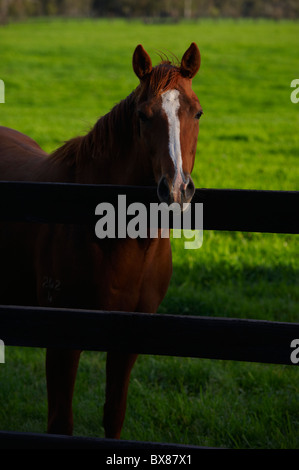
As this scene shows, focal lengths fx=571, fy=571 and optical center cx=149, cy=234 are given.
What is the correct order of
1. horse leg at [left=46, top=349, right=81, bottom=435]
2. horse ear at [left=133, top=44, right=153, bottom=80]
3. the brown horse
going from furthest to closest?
1. horse leg at [left=46, top=349, right=81, bottom=435]
2. horse ear at [left=133, top=44, right=153, bottom=80]
3. the brown horse

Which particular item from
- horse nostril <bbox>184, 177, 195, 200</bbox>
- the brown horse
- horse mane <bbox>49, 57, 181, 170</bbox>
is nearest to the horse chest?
the brown horse

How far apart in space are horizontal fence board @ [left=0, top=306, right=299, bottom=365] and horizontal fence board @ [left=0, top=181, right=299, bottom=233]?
0.43 m

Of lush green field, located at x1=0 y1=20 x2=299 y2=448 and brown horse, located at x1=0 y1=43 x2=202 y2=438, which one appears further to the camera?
lush green field, located at x1=0 y1=20 x2=299 y2=448

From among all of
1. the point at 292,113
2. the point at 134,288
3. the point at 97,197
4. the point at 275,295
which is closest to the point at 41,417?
the point at 134,288

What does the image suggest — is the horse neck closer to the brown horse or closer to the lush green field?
the brown horse

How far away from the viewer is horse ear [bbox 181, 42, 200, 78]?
306cm

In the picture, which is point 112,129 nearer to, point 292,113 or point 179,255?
point 179,255

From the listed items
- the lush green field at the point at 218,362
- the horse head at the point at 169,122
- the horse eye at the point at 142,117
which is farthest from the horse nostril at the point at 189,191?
the lush green field at the point at 218,362

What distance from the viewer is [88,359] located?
4.91 metres

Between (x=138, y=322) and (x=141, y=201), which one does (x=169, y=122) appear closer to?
(x=141, y=201)

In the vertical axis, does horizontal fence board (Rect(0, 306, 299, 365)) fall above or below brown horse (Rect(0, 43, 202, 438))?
below

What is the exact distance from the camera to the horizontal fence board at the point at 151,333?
251 centimetres

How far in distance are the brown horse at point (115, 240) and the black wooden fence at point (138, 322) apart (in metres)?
0.29

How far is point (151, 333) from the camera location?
2574 millimetres
